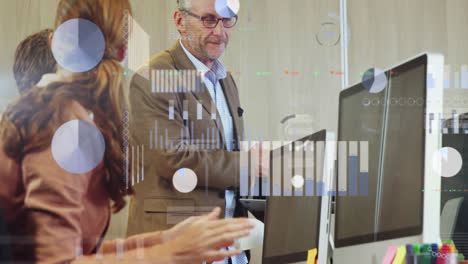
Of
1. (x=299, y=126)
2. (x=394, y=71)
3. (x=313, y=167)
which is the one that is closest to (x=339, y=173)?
(x=313, y=167)

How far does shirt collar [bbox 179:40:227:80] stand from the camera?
4.69 ft

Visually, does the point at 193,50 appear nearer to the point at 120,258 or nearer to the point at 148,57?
the point at 148,57

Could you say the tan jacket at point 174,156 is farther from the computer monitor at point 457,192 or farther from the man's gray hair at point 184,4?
the computer monitor at point 457,192

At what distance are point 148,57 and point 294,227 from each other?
0.79 metres

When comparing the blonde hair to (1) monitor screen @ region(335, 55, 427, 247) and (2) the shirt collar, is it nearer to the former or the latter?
(2) the shirt collar

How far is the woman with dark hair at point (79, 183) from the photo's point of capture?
3.51ft

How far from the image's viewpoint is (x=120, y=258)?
130 cm
